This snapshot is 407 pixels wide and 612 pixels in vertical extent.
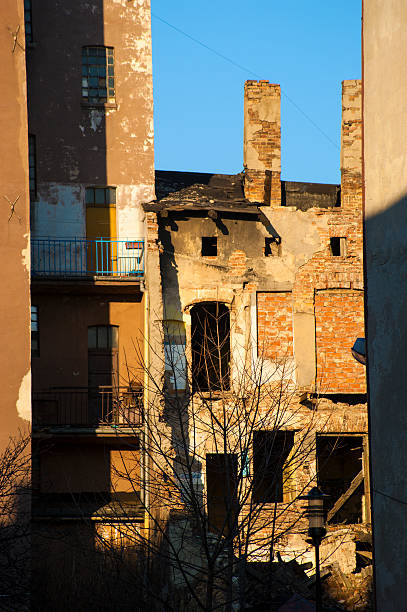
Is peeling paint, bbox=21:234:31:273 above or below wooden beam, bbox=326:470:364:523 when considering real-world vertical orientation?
above

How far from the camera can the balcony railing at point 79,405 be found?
2378 centimetres

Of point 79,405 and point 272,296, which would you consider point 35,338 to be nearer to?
point 79,405

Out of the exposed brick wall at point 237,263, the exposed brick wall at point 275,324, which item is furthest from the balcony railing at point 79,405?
the exposed brick wall at point 237,263

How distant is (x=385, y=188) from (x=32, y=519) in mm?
13800

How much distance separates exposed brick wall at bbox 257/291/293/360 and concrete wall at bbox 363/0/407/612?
11.8 meters

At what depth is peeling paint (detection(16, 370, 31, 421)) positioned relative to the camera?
21.0 m

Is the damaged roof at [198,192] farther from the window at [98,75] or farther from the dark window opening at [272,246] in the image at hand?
the window at [98,75]

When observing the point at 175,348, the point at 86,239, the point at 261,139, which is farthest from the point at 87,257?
the point at 261,139

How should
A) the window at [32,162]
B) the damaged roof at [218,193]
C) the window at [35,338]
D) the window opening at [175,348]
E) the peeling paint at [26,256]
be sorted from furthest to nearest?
the window at [32,162] < the damaged roof at [218,193] < the window at [35,338] < the window opening at [175,348] < the peeling paint at [26,256]

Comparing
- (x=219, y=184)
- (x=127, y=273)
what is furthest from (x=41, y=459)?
(x=219, y=184)

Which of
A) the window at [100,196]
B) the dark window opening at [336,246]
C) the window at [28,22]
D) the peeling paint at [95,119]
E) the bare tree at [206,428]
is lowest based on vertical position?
the bare tree at [206,428]

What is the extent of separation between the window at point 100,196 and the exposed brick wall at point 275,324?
192 inches

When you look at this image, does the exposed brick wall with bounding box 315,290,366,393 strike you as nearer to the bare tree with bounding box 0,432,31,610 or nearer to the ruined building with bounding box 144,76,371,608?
the ruined building with bounding box 144,76,371,608

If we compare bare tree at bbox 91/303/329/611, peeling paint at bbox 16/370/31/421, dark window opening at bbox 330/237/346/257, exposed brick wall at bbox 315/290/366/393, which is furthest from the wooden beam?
peeling paint at bbox 16/370/31/421
